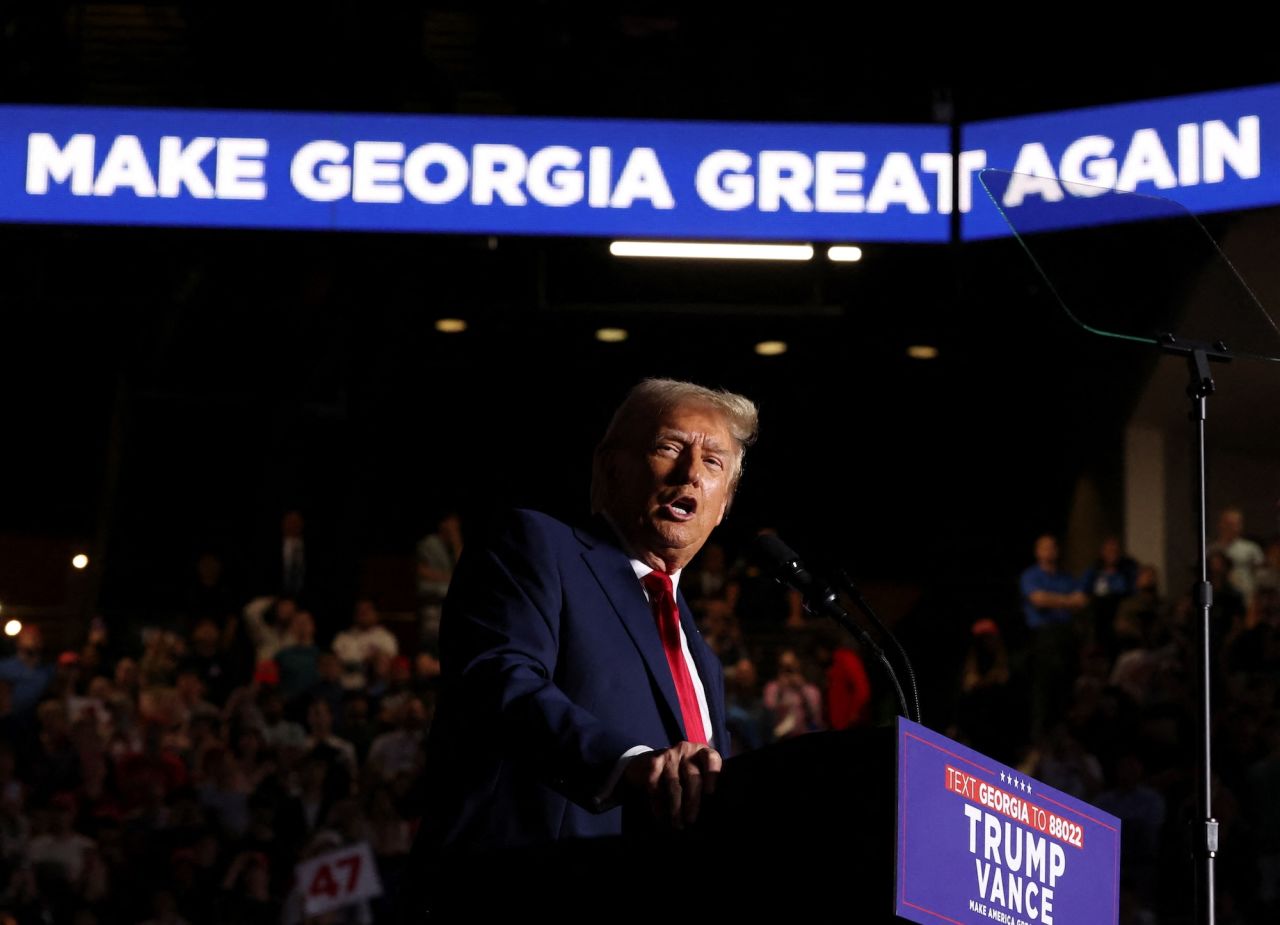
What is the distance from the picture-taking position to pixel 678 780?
218 cm

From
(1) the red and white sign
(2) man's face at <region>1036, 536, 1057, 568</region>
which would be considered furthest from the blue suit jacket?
(2) man's face at <region>1036, 536, 1057, 568</region>

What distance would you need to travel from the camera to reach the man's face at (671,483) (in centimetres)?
283

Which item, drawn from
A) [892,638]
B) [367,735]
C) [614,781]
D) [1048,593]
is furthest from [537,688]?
[1048,593]

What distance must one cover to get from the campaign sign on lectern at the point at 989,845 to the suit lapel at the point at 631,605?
479 millimetres

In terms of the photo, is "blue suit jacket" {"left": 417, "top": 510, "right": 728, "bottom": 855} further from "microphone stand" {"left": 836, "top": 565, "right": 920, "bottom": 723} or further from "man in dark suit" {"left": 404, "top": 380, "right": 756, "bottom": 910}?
"microphone stand" {"left": 836, "top": 565, "right": 920, "bottom": 723}

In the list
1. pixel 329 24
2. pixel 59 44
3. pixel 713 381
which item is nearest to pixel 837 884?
pixel 329 24

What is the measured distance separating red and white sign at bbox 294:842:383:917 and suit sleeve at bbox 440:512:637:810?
6.44 metres

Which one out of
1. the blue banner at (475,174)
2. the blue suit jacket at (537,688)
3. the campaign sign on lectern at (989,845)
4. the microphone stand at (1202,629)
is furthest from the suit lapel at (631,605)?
the blue banner at (475,174)

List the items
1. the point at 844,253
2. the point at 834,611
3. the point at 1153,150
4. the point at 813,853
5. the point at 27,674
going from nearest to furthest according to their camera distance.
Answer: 1. the point at 813,853
2. the point at 834,611
3. the point at 1153,150
4. the point at 844,253
5. the point at 27,674

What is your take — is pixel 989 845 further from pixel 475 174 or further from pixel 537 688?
pixel 475 174

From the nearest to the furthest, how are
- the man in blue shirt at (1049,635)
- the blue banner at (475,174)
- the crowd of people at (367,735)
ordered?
the blue banner at (475,174), the crowd of people at (367,735), the man in blue shirt at (1049,635)

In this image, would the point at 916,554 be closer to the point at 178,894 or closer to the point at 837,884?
the point at 178,894

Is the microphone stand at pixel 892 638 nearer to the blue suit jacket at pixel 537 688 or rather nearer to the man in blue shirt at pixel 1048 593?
the blue suit jacket at pixel 537 688

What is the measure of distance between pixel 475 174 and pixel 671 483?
4.80 m
